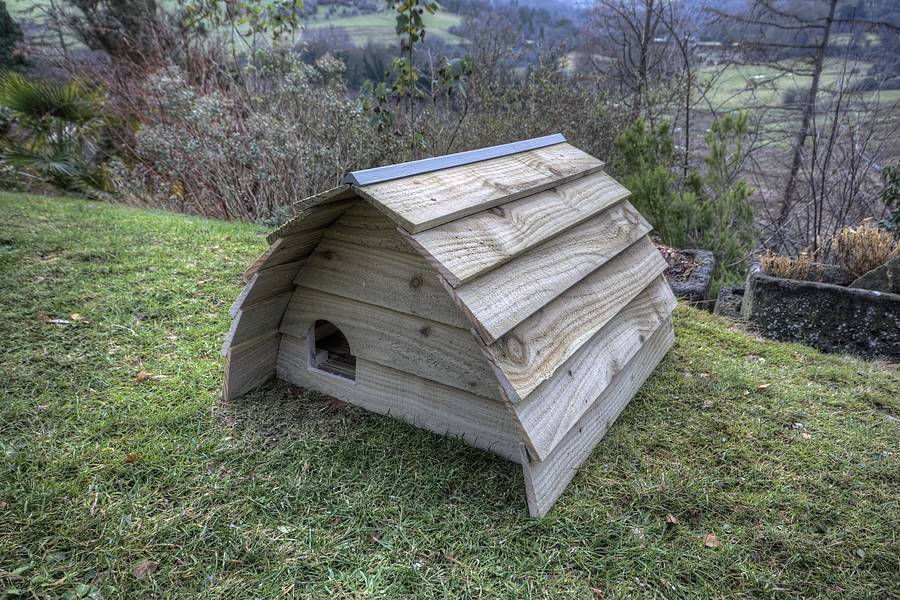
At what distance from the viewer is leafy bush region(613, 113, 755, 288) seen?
243 inches

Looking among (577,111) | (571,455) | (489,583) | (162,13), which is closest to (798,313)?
(571,455)

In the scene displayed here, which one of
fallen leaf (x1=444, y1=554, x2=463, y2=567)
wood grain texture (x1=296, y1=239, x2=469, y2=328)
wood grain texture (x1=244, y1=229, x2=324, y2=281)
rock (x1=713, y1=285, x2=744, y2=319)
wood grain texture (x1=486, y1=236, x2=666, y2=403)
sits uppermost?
wood grain texture (x1=244, y1=229, x2=324, y2=281)

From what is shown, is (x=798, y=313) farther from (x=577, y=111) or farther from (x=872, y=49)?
(x=872, y=49)

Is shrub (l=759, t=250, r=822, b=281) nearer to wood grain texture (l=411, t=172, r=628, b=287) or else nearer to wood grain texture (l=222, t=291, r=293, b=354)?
wood grain texture (l=411, t=172, r=628, b=287)

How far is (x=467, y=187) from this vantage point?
7.73 ft

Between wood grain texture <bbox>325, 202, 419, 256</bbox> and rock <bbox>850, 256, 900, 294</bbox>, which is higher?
wood grain texture <bbox>325, 202, 419, 256</bbox>

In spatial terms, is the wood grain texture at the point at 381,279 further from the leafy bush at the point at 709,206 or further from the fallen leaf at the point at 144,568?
the leafy bush at the point at 709,206

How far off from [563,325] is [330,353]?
1415 mm

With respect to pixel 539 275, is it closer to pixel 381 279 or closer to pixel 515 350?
pixel 515 350

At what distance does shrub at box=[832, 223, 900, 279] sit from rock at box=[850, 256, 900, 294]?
161 millimetres

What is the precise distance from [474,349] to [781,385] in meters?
2.24

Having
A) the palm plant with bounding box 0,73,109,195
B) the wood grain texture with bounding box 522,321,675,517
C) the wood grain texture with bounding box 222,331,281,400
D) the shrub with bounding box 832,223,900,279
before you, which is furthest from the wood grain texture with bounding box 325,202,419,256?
the palm plant with bounding box 0,73,109,195

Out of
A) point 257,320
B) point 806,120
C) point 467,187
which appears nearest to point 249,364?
point 257,320

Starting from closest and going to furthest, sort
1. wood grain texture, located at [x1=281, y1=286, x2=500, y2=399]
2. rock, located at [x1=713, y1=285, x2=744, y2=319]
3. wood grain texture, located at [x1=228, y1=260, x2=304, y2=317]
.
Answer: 1. wood grain texture, located at [x1=281, y1=286, x2=500, y2=399]
2. wood grain texture, located at [x1=228, y1=260, x2=304, y2=317]
3. rock, located at [x1=713, y1=285, x2=744, y2=319]
